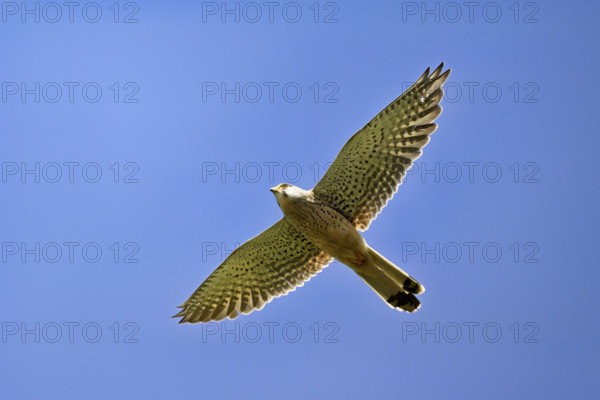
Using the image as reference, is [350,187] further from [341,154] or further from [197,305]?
[197,305]

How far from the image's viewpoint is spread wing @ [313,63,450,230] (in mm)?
12383

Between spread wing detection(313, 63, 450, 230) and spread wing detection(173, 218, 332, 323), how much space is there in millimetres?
1112

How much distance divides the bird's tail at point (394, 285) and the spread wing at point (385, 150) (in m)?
0.67

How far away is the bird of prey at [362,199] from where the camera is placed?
12.2 metres

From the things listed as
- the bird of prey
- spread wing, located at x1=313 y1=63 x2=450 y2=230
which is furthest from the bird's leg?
spread wing, located at x1=313 y1=63 x2=450 y2=230

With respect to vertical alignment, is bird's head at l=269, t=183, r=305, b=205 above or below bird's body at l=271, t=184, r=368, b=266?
above

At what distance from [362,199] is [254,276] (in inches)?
89.6

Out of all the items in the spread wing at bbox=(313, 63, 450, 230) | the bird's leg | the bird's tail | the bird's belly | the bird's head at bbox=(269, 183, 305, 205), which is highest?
the spread wing at bbox=(313, 63, 450, 230)

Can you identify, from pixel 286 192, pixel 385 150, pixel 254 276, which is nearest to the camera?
pixel 286 192

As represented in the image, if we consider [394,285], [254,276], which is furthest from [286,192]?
[394,285]

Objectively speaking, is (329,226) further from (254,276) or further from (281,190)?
(254,276)

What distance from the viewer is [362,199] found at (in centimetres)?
1253

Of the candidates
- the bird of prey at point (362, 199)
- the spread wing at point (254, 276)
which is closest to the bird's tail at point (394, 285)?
the bird of prey at point (362, 199)

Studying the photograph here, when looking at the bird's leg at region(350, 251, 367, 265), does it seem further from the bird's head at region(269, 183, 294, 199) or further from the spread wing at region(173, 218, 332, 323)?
the bird's head at region(269, 183, 294, 199)
